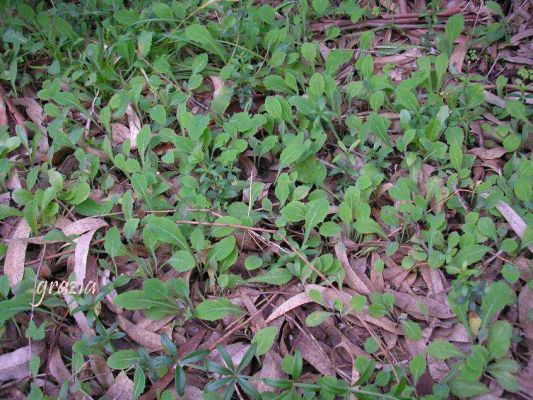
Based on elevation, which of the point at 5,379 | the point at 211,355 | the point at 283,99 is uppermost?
the point at 283,99

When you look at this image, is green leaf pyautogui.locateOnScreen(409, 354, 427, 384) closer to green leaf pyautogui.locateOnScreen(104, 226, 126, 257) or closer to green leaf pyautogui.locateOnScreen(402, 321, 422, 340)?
green leaf pyautogui.locateOnScreen(402, 321, 422, 340)

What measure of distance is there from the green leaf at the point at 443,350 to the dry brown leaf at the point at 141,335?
946 mm

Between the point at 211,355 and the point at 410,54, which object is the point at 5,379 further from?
the point at 410,54

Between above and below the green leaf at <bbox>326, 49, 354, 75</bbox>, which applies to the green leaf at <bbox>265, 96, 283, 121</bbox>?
below

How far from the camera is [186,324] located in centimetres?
195

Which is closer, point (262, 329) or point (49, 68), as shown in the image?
point (262, 329)

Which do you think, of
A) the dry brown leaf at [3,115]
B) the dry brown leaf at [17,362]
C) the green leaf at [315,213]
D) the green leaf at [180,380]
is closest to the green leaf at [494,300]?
the green leaf at [315,213]

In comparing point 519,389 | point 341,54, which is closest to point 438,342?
point 519,389

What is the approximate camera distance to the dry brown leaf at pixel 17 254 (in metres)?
2.03

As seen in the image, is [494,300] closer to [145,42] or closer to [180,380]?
[180,380]

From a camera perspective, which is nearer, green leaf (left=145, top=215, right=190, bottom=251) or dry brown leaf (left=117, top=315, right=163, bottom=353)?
dry brown leaf (left=117, top=315, right=163, bottom=353)

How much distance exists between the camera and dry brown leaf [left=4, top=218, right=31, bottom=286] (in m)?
2.03

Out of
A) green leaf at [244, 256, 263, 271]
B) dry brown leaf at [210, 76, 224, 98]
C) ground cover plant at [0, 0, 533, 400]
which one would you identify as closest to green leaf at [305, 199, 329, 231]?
ground cover plant at [0, 0, 533, 400]

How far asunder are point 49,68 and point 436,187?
198 cm
